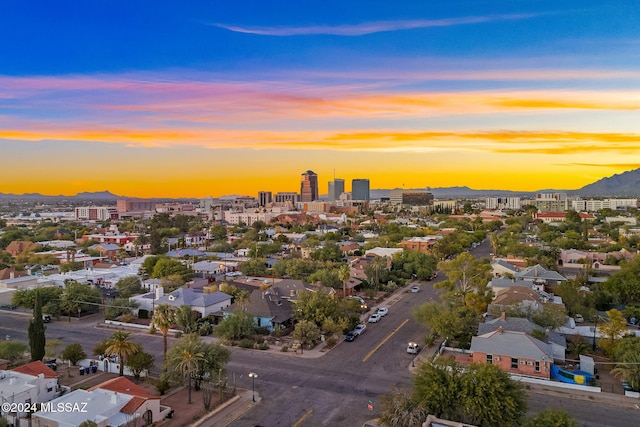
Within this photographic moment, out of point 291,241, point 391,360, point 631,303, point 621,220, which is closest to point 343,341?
point 391,360

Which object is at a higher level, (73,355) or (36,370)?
(36,370)

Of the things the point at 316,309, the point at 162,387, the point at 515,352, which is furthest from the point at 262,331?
the point at 515,352

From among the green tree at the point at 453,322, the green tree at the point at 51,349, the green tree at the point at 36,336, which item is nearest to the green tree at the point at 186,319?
the green tree at the point at 51,349

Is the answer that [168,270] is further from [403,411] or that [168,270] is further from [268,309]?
[403,411]

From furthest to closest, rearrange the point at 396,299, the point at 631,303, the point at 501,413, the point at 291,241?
the point at 291,241, the point at 396,299, the point at 631,303, the point at 501,413

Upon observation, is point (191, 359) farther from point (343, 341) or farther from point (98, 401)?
point (343, 341)

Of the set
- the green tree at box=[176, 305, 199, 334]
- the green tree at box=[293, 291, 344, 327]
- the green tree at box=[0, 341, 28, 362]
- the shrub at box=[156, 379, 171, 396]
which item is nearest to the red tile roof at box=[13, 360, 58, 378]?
the green tree at box=[0, 341, 28, 362]
